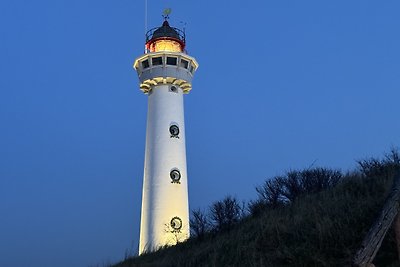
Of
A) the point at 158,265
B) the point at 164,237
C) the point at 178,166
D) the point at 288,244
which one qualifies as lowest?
the point at 288,244

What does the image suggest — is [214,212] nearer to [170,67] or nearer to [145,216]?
[145,216]

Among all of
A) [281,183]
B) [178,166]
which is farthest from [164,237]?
[281,183]

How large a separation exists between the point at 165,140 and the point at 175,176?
2192mm

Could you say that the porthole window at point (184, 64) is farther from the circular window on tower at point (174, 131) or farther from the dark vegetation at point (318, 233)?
the dark vegetation at point (318, 233)

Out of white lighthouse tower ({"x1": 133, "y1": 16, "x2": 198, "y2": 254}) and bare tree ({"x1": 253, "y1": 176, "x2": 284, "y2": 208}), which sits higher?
white lighthouse tower ({"x1": 133, "y1": 16, "x2": 198, "y2": 254})

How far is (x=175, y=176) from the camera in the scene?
87.7 ft

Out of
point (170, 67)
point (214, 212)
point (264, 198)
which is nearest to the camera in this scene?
point (264, 198)

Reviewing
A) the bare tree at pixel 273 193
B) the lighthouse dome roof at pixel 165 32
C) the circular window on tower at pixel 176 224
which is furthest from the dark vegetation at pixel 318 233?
the lighthouse dome roof at pixel 165 32

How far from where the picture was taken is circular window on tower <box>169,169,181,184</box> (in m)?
26.6

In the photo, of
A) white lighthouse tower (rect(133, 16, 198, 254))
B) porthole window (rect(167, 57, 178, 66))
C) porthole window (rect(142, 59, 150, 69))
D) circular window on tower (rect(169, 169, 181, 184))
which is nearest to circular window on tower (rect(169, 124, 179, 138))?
white lighthouse tower (rect(133, 16, 198, 254))

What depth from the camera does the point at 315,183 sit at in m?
14.9

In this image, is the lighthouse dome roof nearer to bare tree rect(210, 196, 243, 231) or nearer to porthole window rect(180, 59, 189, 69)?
porthole window rect(180, 59, 189, 69)

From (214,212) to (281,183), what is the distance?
2.65m

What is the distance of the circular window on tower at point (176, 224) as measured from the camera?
84.6ft
